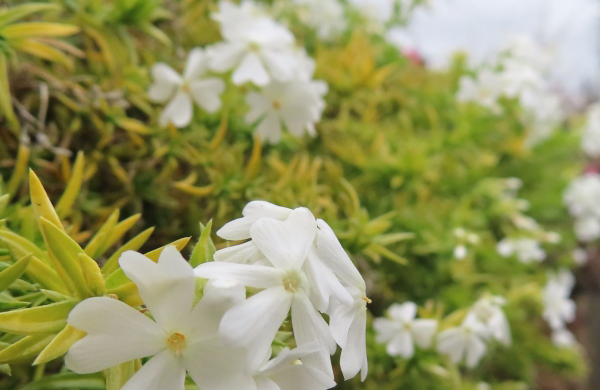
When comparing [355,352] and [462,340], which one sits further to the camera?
[462,340]

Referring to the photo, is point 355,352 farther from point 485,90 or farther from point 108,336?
point 485,90

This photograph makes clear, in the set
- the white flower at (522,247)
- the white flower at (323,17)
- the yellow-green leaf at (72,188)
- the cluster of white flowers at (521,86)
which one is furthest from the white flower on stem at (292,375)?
the white flower at (323,17)

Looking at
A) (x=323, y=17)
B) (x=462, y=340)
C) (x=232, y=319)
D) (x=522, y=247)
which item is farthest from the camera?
(x=323, y=17)

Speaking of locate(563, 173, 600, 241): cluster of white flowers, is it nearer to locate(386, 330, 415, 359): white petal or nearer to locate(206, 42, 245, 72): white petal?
locate(386, 330, 415, 359): white petal

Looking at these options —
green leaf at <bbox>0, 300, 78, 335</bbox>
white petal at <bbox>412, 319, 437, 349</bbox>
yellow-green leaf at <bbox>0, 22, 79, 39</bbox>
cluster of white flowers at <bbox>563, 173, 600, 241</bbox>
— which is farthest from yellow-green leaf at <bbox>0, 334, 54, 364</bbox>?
cluster of white flowers at <bbox>563, 173, 600, 241</bbox>

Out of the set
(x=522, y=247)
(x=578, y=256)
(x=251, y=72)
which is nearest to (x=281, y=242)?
(x=251, y=72)

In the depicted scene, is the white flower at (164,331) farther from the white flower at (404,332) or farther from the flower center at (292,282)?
the white flower at (404,332)

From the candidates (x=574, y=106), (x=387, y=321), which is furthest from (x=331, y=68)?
(x=574, y=106)
